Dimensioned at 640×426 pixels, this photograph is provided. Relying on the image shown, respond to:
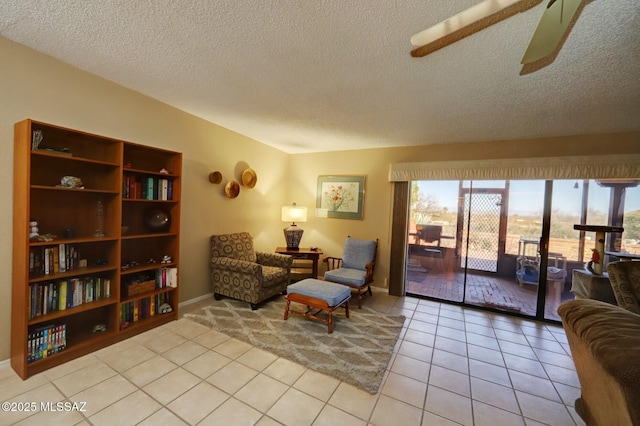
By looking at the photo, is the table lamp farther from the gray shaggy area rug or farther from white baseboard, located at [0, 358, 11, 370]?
white baseboard, located at [0, 358, 11, 370]

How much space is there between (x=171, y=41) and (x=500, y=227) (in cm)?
437

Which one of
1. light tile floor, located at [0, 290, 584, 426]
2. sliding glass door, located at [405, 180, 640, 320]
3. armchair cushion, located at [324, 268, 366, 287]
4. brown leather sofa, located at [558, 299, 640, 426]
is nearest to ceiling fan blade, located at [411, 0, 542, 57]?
brown leather sofa, located at [558, 299, 640, 426]

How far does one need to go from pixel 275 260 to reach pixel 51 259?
239cm

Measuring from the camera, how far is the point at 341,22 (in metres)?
1.48

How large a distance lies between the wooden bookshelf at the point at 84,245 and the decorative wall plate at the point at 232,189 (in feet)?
2.82

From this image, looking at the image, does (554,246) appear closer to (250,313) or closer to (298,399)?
(298,399)

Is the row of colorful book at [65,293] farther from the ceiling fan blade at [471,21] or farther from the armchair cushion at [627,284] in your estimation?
the armchair cushion at [627,284]

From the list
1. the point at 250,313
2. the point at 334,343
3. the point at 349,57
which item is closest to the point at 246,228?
the point at 250,313

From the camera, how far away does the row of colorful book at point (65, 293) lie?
78.1 inches

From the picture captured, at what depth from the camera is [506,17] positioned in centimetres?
118

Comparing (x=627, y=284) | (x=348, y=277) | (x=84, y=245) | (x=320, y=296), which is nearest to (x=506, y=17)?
(x=627, y=284)

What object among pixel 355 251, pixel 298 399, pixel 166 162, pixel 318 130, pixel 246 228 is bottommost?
pixel 298 399

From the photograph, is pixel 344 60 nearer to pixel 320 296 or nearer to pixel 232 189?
pixel 320 296

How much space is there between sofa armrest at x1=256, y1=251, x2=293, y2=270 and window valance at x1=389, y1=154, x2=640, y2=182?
6.80 ft
